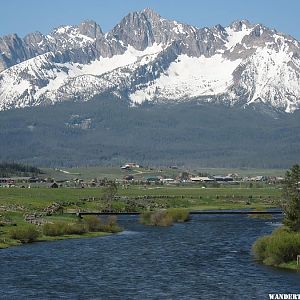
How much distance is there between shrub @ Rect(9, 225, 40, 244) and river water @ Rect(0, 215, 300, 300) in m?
2.01

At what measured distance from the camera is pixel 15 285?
Result: 75688 mm

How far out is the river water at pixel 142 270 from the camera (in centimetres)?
7319

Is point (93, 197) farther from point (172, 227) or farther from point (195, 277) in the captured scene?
point (195, 277)

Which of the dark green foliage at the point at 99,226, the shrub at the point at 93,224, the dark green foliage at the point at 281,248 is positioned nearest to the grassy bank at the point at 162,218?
the dark green foliage at the point at 99,226

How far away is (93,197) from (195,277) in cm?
11255

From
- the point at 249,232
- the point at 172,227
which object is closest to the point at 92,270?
the point at 249,232

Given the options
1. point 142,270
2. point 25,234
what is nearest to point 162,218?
point 25,234

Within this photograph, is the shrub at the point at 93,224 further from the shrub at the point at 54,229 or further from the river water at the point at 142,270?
the shrub at the point at 54,229

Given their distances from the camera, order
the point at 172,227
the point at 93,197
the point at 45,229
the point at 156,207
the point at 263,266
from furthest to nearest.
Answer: the point at 93,197
the point at 156,207
the point at 172,227
the point at 45,229
the point at 263,266

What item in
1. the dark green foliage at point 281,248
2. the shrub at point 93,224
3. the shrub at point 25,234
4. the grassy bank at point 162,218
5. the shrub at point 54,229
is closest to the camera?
the dark green foliage at point 281,248

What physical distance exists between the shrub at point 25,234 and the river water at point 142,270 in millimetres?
2010

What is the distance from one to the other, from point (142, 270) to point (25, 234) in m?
25.1

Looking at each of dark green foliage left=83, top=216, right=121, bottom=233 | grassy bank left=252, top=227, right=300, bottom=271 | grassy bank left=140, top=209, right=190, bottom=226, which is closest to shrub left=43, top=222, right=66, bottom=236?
dark green foliage left=83, top=216, right=121, bottom=233

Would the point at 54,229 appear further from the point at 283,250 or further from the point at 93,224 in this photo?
the point at 283,250
